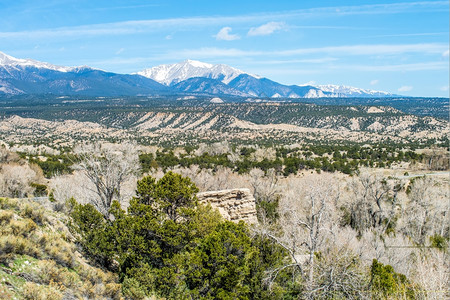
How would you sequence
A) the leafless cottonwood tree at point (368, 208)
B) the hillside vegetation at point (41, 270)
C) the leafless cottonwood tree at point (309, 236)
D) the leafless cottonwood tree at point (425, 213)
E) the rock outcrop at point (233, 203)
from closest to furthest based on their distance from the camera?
the hillside vegetation at point (41, 270)
the leafless cottonwood tree at point (309, 236)
the rock outcrop at point (233, 203)
the leafless cottonwood tree at point (425, 213)
the leafless cottonwood tree at point (368, 208)

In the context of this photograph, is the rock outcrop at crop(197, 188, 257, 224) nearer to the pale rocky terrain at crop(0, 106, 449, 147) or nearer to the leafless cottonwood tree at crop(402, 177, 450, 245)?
the leafless cottonwood tree at crop(402, 177, 450, 245)

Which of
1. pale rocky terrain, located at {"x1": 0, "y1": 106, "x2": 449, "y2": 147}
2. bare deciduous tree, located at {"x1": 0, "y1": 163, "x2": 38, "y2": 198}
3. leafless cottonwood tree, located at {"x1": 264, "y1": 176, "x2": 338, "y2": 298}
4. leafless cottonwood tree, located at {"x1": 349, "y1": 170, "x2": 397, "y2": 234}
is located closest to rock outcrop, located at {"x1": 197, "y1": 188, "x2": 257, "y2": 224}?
leafless cottonwood tree, located at {"x1": 264, "y1": 176, "x2": 338, "y2": 298}

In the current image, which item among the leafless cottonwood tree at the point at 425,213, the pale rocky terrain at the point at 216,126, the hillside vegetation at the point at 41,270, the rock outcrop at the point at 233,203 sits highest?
the pale rocky terrain at the point at 216,126

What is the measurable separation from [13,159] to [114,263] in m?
33.6

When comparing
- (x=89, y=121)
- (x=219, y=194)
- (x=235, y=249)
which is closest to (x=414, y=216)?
(x=219, y=194)

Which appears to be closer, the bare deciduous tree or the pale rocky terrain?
the bare deciduous tree

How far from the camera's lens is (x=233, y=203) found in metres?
25.0

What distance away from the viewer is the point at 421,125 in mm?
144375

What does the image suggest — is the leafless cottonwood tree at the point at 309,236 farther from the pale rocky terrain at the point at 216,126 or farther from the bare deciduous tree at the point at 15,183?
the pale rocky terrain at the point at 216,126

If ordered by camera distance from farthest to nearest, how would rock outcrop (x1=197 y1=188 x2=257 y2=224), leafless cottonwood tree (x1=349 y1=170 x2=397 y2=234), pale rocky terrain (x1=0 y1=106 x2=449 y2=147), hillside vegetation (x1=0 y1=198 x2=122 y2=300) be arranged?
pale rocky terrain (x1=0 y1=106 x2=449 y2=147)
leafless cottonwood tree (x1=349 y1=170 x2=397 y2=234)
rock outcrop (x1=197 y1=188 x2=257 y2=224)
hillside vegetation (x1=0 y1=198 x2=122 y2=300)

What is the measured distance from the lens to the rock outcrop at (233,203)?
24656 millimetres

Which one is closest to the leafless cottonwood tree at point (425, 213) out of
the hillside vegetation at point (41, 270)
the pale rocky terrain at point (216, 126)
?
the hillside vegetation at point (41, 270)

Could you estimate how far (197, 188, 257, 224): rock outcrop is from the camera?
971 inches

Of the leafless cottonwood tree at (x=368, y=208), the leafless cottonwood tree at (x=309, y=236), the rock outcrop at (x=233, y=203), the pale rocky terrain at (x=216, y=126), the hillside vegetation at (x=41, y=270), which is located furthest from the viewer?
the pale rocky terrain at (x=216, y=126)
